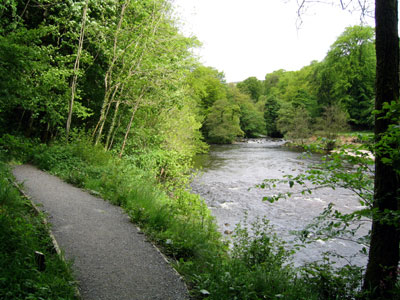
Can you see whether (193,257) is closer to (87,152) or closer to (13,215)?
(13,215)

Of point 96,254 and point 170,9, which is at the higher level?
point 170,9

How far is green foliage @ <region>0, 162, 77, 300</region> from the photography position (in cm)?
266

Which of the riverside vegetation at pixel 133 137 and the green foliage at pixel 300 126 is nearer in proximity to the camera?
the riverside vegetation at pixel 133 137

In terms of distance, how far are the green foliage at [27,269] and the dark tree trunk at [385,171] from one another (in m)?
3.90

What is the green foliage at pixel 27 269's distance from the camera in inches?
105

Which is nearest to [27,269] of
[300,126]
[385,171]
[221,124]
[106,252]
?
[106,252]

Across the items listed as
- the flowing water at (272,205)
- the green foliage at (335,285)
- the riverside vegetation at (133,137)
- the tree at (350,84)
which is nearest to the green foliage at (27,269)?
the riverside vegetation at (133,137)

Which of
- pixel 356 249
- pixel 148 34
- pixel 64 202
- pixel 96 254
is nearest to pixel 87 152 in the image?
pixel 64 202

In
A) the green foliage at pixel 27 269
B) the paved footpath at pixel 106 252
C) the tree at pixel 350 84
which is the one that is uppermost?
the tree at pixel 350 84

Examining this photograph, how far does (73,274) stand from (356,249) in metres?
8.10

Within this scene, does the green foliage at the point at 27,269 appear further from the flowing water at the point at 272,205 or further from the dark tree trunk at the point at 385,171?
the flowing water at the point at 272,205

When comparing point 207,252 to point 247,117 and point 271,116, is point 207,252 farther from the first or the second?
point 271,116

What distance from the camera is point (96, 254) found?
4.18 meters

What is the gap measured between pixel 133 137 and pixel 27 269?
36.5 feet
